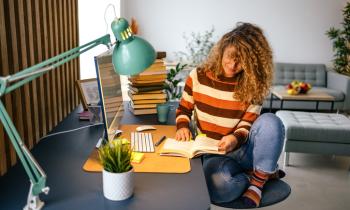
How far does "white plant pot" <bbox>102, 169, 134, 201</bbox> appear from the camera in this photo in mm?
897

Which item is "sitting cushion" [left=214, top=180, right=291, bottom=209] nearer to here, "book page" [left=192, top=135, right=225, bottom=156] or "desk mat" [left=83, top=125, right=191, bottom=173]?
"book page" [left=192, top=135, right=225, bottom=156]

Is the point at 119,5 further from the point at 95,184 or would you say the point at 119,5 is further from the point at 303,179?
the point at 95,184

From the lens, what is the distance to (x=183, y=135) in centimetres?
145

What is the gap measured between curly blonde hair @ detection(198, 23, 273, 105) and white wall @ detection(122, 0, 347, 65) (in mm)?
3488

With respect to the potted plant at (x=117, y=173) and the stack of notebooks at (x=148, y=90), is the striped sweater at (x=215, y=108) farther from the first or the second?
the potted plant at (x=117, y=173)

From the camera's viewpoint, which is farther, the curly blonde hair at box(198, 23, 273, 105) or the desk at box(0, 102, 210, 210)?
A: the curly blonde hair at box(198, 23, 273, 105)

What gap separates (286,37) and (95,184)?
4754 millimetres

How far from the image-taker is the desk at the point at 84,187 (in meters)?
0.89

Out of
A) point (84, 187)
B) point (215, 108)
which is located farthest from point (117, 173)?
point (215, 108)

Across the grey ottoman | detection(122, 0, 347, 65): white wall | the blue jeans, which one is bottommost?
the grey ottoman

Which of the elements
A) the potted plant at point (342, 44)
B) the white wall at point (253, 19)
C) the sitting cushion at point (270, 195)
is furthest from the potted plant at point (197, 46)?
the sitting cushion at point (270, 195)

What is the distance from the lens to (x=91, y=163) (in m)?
1.15

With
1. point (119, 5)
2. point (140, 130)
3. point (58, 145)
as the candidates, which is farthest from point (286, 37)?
point (58, 145)

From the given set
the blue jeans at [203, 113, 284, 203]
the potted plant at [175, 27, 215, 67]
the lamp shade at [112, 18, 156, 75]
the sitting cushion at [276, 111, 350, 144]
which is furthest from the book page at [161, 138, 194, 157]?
the potted plant at [175, 27, 215, 67]
